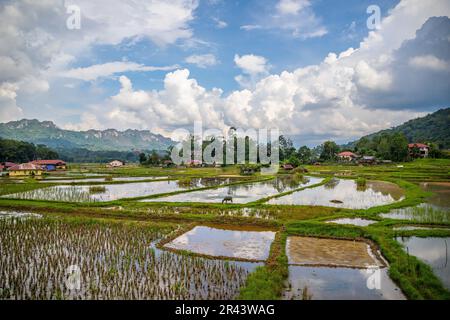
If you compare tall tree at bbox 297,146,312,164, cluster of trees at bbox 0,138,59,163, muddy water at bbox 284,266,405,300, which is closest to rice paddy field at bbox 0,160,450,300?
muddy water at bbox 284,266,405,300

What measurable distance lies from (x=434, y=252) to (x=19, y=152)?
8693 cm

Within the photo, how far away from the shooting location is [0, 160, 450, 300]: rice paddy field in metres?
8.15

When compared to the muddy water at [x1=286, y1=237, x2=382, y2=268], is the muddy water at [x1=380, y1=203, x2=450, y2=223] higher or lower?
higher

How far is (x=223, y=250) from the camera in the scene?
11.7 metres

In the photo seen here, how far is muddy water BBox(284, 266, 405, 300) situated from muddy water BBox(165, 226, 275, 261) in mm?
1883

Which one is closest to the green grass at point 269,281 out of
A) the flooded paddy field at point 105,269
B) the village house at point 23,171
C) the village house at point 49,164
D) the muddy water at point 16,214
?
the flooded paddy field at point 105,269

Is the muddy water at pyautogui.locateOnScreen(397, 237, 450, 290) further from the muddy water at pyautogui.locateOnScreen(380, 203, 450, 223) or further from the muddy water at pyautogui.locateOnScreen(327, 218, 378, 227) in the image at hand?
the muddy water at pyautogui.locateOnScreen(380, 203, 450, 223)

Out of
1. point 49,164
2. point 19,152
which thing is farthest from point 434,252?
point 19,152

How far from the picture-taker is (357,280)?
8758 mm

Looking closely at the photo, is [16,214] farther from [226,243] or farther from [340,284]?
[340,284]

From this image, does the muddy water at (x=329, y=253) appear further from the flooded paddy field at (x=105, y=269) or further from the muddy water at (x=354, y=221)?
the muddy water at (x=354, y=221)

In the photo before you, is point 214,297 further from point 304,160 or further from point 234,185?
point 304,160
